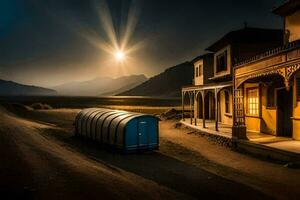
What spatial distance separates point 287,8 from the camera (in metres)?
15.7

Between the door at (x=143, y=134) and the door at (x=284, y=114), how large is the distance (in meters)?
7.42

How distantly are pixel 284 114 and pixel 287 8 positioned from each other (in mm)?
5625

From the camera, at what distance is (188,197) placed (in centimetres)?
804

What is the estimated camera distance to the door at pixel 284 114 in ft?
53.6

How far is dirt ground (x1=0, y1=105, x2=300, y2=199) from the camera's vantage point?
313 inches

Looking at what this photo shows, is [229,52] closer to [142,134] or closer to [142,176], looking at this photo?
[142,134]

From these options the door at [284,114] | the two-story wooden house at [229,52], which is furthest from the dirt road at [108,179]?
the two-story wooden house at [229,52]

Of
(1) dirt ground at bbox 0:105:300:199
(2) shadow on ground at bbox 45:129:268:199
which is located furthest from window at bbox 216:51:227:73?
(1) dirt ground at bbox 0:105:300:199

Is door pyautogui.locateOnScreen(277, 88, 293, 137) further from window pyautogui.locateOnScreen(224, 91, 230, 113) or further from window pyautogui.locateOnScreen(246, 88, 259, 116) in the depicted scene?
window pyautogui.locateOnScreen(224, 91, 230, 113)

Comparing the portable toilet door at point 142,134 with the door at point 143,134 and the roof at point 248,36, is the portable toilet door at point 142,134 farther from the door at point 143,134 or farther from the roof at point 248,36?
the roof at point 248,36

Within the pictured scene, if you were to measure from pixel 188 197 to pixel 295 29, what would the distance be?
11617 millimetres

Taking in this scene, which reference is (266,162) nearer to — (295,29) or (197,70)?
(295,29)

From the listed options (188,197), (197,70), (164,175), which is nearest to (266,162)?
(164,175)

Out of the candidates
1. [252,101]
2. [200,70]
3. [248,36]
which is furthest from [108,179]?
[200,70]
